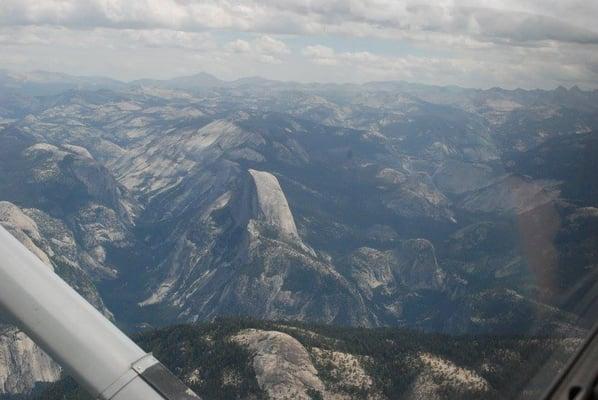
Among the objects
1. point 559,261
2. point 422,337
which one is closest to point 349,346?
point 422,337

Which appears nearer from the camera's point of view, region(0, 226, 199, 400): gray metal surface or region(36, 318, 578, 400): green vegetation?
region(0, 226, 199, 400): gray metal surface

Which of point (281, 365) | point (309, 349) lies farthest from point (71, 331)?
point (309, 349)

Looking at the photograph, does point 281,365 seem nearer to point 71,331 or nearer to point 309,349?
point 309,349

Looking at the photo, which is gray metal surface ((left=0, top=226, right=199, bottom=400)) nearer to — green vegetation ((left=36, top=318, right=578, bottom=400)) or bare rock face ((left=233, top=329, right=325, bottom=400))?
green vegetation ((left=36, top=318, right=578, bottom=400))

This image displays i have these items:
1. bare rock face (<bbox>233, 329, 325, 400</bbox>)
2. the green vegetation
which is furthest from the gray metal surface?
bare rock face (<bbox>233, 329, 325, 400</bbox>)

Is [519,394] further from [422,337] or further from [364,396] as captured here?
[422,337]

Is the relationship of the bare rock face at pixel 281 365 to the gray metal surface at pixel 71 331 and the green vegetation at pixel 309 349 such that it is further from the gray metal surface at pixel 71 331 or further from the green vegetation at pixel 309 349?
the gray metal surface at pixel 71 331
